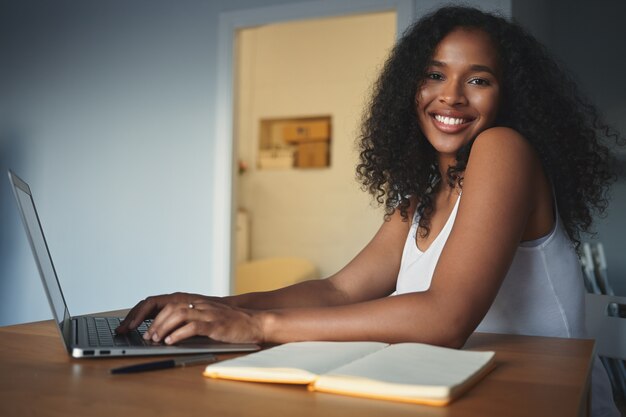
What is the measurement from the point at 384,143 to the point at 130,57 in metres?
2.85

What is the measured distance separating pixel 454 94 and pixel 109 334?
0.84m

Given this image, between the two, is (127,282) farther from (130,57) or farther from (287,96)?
(287,96)

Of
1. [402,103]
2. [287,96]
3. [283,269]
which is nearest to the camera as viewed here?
[402,103]

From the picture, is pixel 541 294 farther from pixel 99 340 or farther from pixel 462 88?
pixel 99 340

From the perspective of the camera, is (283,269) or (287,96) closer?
(283,269)

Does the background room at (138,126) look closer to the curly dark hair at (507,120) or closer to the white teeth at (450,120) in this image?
the curly dark hair at (507,120)

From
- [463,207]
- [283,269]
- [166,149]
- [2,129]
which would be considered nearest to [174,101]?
[166,149]

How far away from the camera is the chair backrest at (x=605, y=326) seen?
1.30 m

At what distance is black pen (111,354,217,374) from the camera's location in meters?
0.83

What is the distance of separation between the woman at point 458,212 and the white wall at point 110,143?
230 centimetres

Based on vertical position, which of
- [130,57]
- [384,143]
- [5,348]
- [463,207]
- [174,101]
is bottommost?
[5,348]

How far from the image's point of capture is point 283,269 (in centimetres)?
580

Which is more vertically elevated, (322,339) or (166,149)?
(166,149)

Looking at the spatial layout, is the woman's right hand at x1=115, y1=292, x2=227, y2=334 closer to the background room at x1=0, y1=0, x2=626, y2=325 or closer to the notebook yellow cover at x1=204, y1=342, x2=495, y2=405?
the notebook yellow cover at x1=204, y1=342, x2=495, y2=405
